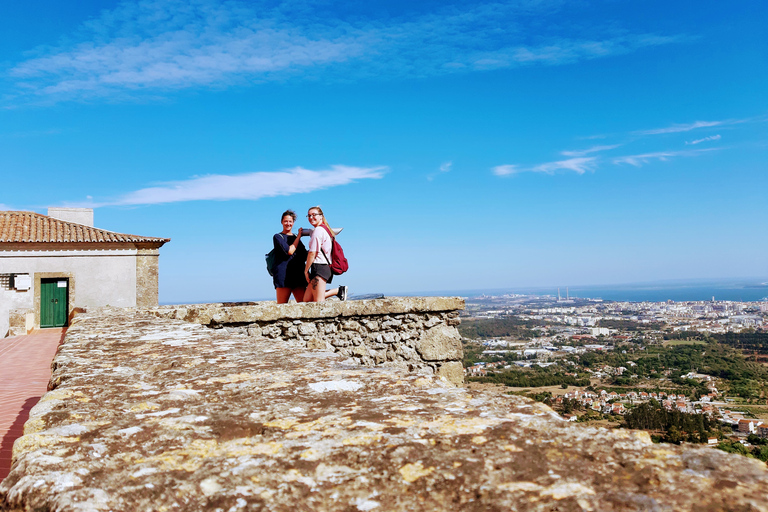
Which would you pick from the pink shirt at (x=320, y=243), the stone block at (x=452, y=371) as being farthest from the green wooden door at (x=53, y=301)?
the stone block at (x=452, y=371)

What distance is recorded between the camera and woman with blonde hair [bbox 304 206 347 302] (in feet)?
21.6

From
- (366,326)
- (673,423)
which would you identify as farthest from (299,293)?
(673,423)

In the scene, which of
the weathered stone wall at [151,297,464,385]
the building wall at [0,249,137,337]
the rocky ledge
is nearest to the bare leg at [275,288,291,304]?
the weathered stone wall at [151,297,464,385]

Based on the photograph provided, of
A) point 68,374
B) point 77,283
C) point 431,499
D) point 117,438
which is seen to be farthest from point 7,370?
point 77,283

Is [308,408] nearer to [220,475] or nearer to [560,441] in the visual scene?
[220,475]

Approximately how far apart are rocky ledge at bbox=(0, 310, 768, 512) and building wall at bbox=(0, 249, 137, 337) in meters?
20.2

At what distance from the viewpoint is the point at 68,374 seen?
7.61 ft

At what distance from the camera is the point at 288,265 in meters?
7.16

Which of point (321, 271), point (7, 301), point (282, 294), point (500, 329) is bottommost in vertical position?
point (500, 329)

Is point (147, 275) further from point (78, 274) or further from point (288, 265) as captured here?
point (288, 265)

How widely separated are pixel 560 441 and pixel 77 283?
71.7 ft

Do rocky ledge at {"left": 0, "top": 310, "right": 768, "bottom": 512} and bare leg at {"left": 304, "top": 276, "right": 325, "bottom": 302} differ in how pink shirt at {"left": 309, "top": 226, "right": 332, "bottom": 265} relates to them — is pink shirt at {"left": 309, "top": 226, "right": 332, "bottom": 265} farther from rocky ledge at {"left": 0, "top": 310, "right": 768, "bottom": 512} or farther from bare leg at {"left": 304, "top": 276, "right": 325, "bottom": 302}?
rocky ledge at {"left": 0, "top": 310, "right": 768, "bottom": 512}

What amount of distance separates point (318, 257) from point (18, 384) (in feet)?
11.3

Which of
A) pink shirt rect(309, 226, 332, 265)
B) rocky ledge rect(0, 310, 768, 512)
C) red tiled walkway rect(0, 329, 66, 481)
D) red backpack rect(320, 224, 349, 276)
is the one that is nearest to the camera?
rocky ledge rect(0, 310, 768, 512)
